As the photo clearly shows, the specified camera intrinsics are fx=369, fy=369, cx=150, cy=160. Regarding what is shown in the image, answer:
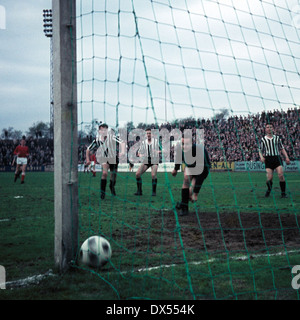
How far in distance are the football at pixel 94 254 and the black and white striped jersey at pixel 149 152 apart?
20.4 ft

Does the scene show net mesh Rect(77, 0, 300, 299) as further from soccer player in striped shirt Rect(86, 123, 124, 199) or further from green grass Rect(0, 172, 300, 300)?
soccer player in striped shirt Rect(86, 123, 124, 199)

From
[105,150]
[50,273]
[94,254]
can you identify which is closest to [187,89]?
[94,254]

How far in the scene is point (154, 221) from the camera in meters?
5.71

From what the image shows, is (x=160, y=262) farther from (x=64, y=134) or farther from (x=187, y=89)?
(x=187, y=89)

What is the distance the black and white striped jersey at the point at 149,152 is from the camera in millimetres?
9586

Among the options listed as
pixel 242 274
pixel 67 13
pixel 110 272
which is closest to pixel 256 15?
pixel 67 13

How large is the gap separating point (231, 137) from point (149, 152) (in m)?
10.9

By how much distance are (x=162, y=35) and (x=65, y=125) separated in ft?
4.55

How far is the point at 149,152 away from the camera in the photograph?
9758mm

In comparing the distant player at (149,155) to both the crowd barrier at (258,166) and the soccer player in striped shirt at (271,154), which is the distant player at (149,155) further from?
the crowd barrier at (258,166)

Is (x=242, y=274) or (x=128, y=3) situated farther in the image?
(x=128, y=3)

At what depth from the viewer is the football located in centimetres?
325

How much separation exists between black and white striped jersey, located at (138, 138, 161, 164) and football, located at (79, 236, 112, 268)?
20.4 ft
